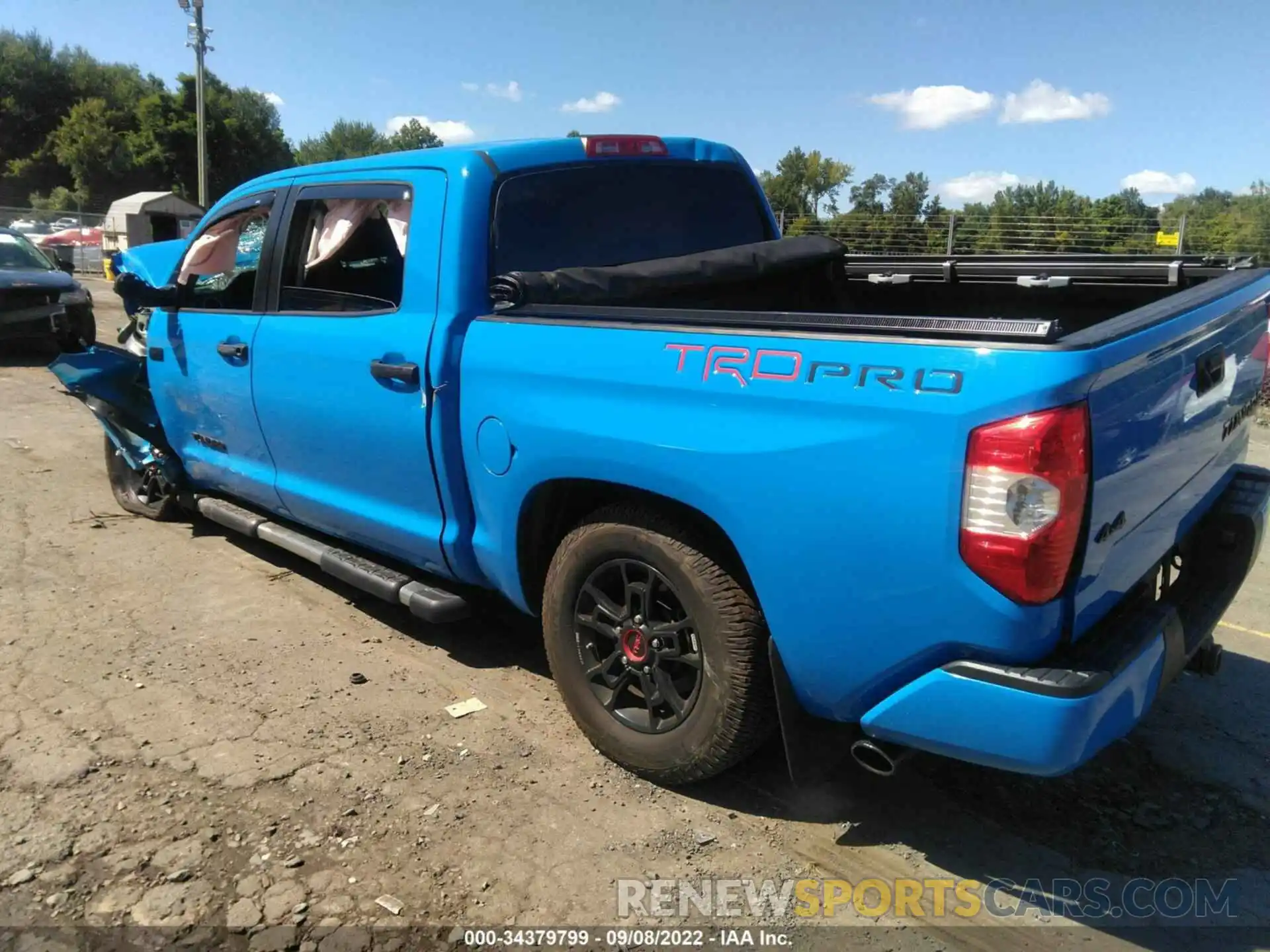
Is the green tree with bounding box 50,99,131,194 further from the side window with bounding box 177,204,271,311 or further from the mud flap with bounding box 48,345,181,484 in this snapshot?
the side window with bounding box 177,204,271,311

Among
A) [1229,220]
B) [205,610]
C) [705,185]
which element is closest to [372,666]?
[205,610]

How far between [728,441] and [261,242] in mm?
3055

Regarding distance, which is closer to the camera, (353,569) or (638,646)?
(638,646)

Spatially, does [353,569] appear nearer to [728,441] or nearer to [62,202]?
[728,441]

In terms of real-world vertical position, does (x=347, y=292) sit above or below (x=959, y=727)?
above

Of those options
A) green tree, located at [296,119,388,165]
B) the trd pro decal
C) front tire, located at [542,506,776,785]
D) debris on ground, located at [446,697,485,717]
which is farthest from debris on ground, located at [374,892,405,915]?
green tree, located at [296,119,388,165]

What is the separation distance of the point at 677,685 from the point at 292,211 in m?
2.79

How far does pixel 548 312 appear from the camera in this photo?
313cm

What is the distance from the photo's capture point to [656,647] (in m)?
2.98

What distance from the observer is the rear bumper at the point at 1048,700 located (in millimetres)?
2145

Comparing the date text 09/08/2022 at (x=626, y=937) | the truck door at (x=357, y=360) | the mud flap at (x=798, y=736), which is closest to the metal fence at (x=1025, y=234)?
the truck door at (x=357, y=360)

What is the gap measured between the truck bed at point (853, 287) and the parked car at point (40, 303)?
10.2m

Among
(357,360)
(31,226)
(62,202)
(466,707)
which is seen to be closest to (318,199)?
(357,360)

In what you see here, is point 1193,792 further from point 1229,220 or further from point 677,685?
point 1229,220
